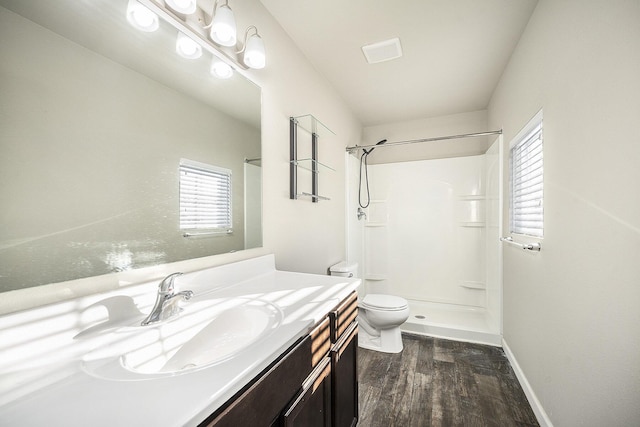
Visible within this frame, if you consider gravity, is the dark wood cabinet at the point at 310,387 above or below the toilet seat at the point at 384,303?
above

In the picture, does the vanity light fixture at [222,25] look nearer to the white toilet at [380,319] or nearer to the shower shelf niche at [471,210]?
the white toilet at [380,319]

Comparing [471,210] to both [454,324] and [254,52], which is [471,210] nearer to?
[454,324]

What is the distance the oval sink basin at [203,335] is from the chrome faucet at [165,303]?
3 cm

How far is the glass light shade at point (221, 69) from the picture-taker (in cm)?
132

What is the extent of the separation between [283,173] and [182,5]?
37.6 inches

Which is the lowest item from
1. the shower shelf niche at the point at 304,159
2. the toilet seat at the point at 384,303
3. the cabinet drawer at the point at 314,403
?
the toilet seat at the point at 384,303

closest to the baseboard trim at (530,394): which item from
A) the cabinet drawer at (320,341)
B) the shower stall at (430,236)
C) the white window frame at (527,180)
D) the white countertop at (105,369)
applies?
the shower stall at (430,236)

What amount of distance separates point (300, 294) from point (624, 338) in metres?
1.07

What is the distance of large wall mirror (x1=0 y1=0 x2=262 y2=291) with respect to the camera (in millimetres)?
697

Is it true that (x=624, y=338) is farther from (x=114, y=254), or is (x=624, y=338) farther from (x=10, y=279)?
(x=10, y=279)

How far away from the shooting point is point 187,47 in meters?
1.18

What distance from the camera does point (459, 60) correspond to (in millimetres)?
2289

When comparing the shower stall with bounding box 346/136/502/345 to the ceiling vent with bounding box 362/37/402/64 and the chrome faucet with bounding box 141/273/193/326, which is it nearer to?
the ceiling vent with bounding box 362/37/402/64

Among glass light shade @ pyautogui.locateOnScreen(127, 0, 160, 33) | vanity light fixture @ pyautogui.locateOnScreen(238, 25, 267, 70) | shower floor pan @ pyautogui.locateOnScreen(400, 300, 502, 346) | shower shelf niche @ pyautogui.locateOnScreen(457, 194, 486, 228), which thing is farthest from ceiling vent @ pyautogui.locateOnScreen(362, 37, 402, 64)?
shower floor pan @ pyautogui.locateOnScreen(400, 300, 502, 346)
